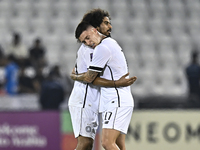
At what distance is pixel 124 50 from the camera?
36.0 feet

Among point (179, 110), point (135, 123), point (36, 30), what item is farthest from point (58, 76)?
point (36, 30)

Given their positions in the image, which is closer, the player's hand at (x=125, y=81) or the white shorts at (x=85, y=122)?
the player's hand at (x=125, y=81)

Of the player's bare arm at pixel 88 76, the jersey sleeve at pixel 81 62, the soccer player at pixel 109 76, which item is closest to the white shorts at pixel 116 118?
the soccer player at pixel 109 76

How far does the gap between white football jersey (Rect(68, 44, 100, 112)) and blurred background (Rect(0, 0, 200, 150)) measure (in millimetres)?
2913

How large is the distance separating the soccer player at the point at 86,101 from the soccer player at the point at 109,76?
17 cm

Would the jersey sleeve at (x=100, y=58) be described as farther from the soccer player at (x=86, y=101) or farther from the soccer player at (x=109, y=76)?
the soccer player at (x=86, y=101)

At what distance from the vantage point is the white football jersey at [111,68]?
4152 mm

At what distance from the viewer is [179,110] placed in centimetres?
744

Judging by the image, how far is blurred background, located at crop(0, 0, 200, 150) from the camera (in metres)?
7.61

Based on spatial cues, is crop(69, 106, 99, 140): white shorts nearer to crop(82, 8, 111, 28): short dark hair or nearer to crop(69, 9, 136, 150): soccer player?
crop(69, 9, 136, 150): soccer player

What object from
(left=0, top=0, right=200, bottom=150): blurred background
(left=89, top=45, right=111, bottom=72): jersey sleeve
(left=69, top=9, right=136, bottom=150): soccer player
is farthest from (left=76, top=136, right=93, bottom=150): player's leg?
(left=0, top=0, right=200, bottom=150): blurred background

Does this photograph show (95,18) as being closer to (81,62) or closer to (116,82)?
(81,62)

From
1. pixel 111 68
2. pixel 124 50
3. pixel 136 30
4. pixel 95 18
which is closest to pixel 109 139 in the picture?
pixel 111 68

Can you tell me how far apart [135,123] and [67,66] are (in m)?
3.35
